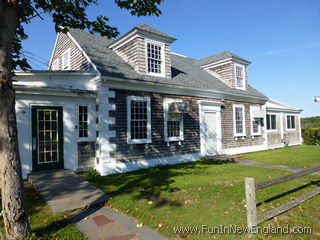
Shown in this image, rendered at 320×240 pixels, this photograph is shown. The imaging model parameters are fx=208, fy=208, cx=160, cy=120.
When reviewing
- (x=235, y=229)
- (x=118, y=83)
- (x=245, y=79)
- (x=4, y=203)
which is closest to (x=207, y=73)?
(x=245, y=79)

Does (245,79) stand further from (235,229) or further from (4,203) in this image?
(4,203)

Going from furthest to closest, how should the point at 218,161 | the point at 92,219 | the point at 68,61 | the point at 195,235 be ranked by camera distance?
the point at 68,61 → the point at 218,161 → the point at 92,219 → the point at 195,235

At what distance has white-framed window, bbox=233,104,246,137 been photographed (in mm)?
14217

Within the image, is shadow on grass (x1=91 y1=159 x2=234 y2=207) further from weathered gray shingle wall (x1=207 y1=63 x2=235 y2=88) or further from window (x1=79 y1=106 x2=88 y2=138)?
weathered gray shingle wall (x1=207 y1=63 x2=235 y2=88)

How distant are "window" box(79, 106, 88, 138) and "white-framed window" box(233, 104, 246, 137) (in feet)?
32.0

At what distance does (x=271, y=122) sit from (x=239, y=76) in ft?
17.9

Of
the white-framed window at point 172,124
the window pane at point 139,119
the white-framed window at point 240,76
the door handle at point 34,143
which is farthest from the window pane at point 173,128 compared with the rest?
the white-framed window at point 240,76

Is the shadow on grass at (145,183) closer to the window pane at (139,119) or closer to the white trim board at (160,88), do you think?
the window pane at (139,119)

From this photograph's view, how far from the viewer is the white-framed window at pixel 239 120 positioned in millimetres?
14217

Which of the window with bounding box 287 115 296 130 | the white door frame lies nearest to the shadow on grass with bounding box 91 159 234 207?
the white door frame

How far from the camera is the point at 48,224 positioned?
4.07 metres

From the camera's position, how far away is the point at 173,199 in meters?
5.36

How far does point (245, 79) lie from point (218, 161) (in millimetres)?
8099

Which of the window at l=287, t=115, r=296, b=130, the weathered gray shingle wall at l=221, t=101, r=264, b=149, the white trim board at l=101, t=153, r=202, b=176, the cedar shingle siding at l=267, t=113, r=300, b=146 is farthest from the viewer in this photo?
the window at l=287, t=115, r=296, b=130
